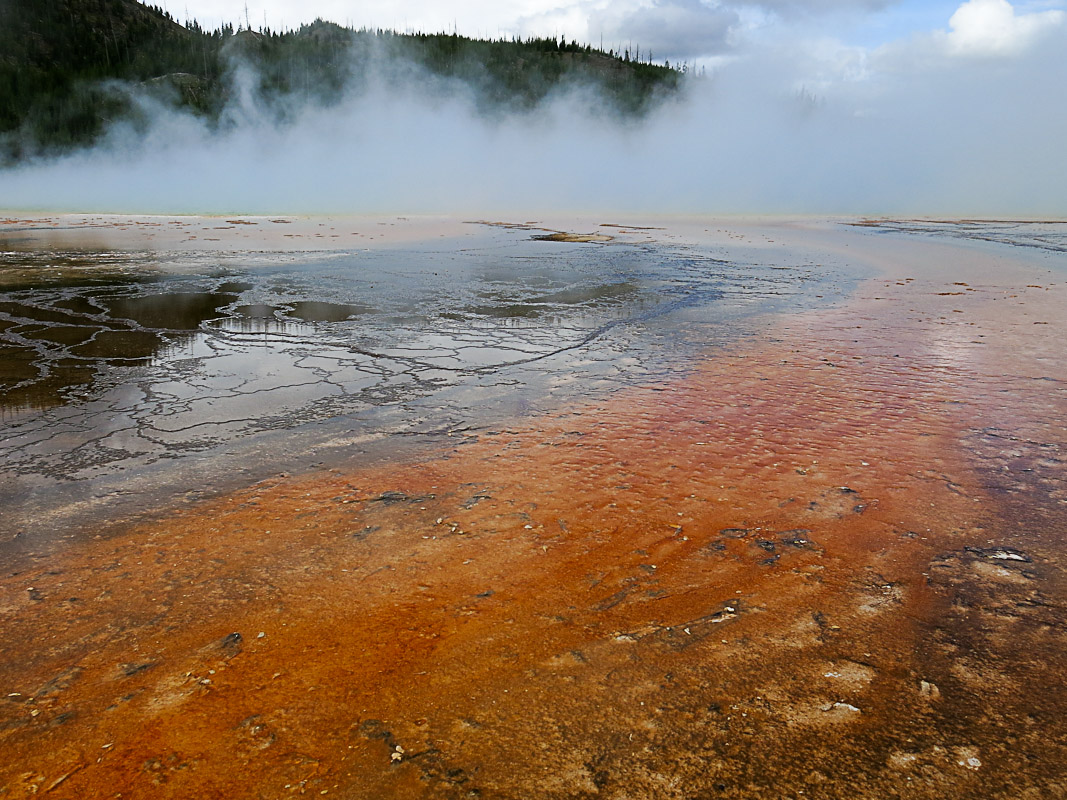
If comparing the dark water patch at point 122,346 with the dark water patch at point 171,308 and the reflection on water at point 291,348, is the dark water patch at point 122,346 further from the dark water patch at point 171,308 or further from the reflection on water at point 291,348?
the dark water patch at point 171,308

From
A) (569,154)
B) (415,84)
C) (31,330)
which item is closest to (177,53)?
(415,84)

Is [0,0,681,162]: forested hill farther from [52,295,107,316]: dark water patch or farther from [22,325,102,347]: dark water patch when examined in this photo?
[22,325,102,347]: dark water patch

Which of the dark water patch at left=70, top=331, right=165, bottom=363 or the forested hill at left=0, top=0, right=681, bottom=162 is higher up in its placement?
the forested hill at left=0, top=0, right=681, bottom=162

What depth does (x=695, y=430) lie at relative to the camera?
156 inches

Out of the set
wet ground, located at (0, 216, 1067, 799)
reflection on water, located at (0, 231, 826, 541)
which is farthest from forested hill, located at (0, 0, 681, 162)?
wet ground, located at (0, 216, 1067, 799)

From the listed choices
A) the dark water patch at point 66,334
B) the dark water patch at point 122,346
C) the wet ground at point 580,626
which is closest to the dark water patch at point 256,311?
the dark water patch at point 122,346

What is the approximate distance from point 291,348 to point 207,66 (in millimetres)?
84245

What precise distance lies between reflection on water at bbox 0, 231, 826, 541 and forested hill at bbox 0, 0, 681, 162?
2451 inches

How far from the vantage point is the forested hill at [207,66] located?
61919 mm

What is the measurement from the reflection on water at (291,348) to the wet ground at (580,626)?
686mm

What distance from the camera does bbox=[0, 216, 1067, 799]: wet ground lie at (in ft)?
5.52

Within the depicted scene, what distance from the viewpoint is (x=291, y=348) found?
571 centimetres

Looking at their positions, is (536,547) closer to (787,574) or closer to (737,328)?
(787,574)

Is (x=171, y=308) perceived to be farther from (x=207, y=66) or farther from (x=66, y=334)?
(x=207, y=66)
